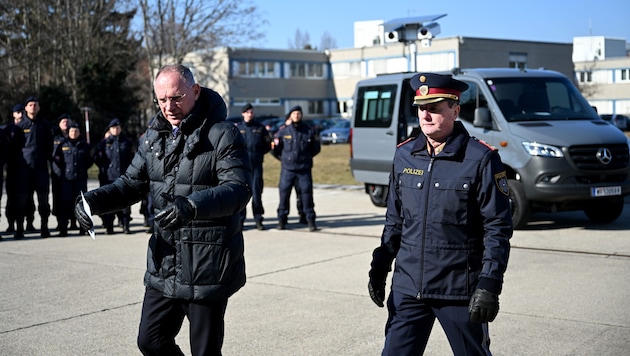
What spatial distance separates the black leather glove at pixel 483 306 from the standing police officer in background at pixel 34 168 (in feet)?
31.9

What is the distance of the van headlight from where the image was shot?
1157 cm

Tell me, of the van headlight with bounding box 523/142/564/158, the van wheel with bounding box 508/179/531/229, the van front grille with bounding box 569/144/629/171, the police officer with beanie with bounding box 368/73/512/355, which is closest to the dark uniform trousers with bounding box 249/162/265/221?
the van wheel with bounding box 508/179/531/229

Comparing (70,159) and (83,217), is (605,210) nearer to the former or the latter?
(70,159)

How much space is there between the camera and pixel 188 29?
4562cm

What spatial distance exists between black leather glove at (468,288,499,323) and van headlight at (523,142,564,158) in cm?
817

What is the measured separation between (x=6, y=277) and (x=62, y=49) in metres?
30.9

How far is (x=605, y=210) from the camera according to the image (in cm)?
1254

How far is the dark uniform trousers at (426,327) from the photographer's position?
13.0 feet

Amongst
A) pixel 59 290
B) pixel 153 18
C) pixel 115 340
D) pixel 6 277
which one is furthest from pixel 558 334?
pixel 153 18

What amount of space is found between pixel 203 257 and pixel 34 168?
899 centimetres

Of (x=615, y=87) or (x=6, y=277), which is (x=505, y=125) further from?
(x=615, y=87)

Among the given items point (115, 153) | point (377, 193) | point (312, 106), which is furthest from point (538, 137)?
point (312, 106)

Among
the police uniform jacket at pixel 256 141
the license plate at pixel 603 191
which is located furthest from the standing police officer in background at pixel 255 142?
the license plate at pixel 603 191

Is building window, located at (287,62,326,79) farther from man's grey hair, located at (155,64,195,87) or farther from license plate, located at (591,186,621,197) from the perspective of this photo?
man's grey hair, located at (155,64,195,87)
